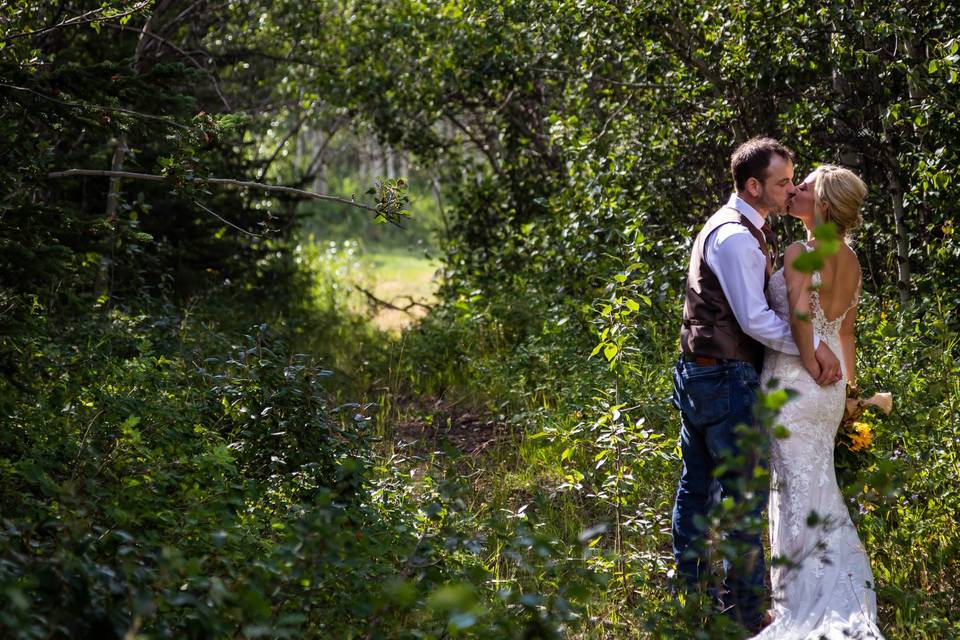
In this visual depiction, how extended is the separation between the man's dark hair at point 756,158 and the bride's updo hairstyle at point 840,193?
0.18 m

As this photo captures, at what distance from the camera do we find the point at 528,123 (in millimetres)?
11555

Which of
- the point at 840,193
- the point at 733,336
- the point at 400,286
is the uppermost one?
the point at 400,286

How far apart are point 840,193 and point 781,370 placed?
783mm

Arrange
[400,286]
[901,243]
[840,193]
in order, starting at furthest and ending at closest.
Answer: [400,286]
[901,243]
[840,193]

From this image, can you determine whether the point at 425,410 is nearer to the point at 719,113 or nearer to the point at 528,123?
the point at 719,113

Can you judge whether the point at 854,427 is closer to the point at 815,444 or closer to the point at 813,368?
the point at 815,444

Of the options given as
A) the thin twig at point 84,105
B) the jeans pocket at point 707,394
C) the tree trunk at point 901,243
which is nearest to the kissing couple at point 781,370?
the jeans pocket at point 707,394

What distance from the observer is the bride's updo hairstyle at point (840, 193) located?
4.12 metres

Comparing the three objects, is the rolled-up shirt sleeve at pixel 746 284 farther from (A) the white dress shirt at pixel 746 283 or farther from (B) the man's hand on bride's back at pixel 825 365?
A: (B) the man's hand on bride's back at pixel 825 365

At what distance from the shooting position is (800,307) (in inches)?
159

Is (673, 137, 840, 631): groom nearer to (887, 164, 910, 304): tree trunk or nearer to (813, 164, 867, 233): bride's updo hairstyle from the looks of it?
(813, 164, 867, 233): bride's updo hairstyle

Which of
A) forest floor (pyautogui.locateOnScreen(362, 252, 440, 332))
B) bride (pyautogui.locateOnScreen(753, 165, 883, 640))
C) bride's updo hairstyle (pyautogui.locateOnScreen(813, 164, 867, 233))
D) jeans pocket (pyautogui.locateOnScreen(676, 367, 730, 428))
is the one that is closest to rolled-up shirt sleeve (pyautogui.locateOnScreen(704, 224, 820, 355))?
bride (pyautogui.locateOnScreen(753, 165, 883, 640))

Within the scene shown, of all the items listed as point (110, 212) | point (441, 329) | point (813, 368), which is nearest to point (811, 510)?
point (813, 368)

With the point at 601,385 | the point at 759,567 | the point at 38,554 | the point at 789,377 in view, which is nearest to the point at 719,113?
the point at 601,385
